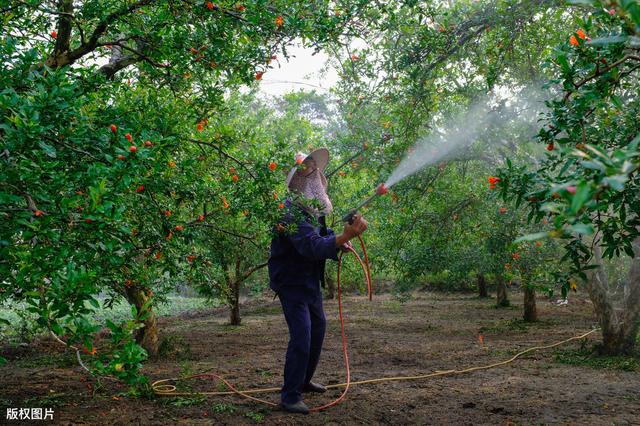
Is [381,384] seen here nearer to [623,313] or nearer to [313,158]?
[313,158]

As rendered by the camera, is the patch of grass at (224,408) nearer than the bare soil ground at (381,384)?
No

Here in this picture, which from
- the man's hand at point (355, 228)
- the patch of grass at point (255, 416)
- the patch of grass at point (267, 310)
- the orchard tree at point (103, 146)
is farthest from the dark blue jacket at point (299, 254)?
the patch of grass at point (267, 310)

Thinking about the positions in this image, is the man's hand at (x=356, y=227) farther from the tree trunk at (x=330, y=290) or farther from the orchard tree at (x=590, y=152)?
the tree trunk at (x=330, y=290)

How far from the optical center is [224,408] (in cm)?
460

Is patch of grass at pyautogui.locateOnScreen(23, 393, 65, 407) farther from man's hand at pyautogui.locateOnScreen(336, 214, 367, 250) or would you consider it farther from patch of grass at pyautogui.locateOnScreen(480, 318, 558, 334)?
patch of grass at pyautogui.locateOnScreen(480, 318, 558, 334)

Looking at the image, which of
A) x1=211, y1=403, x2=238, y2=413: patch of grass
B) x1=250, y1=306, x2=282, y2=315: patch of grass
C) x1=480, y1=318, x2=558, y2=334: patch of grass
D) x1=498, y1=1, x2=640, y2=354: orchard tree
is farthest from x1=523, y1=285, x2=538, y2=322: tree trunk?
x1=211, y1=403, x2=238, y2=413: patch of grass

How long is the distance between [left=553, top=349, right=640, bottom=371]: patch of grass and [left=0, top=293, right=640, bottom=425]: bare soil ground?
0.12 meters

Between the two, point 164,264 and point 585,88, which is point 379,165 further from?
point 585,88

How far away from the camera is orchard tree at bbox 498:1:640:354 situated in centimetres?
135

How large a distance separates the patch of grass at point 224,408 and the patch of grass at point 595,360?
4459 mm

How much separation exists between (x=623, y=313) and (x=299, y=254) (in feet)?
15.8

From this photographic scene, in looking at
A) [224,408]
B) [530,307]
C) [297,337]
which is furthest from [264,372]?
[530,307]

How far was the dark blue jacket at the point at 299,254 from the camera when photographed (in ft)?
14.0

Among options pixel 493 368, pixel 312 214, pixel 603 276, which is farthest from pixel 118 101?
pixel 603 276
